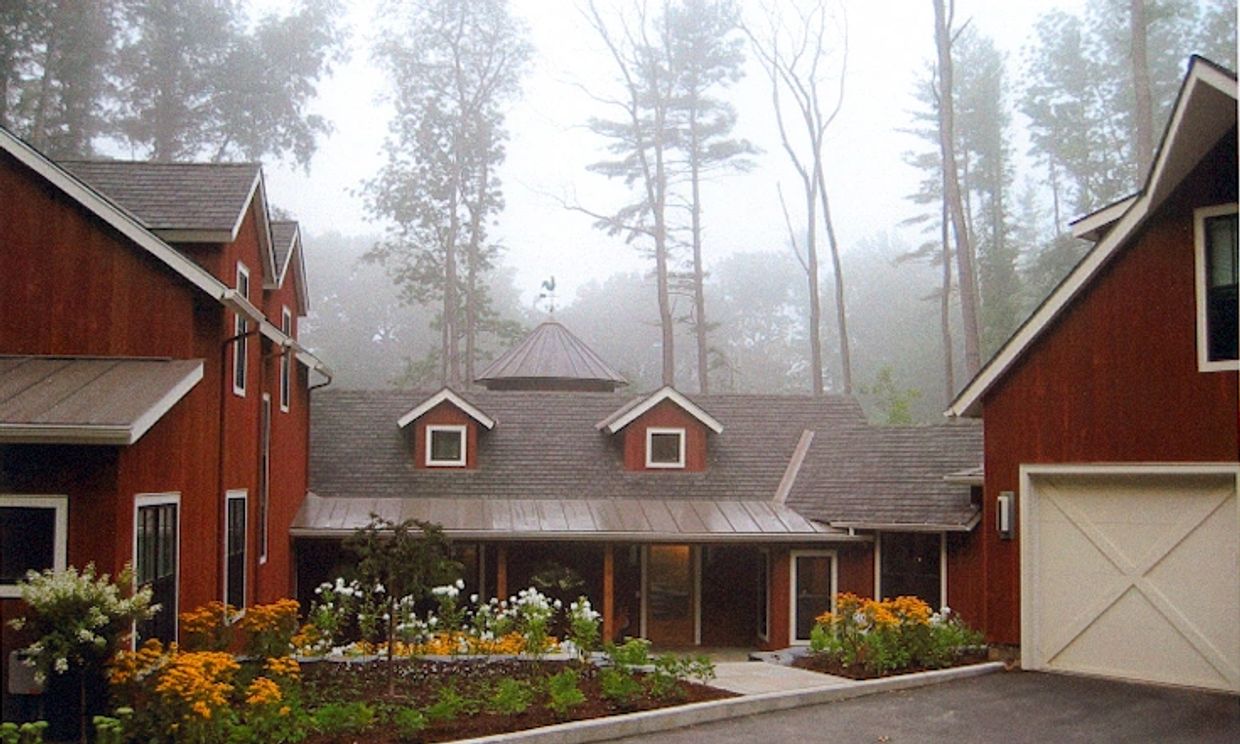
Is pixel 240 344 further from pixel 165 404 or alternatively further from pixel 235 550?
pixel 165 404

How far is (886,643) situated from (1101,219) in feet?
15.6

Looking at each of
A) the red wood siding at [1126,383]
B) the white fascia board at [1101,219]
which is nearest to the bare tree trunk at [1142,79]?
the white fascia board at [1101,219]

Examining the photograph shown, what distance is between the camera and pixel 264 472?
14344 mm

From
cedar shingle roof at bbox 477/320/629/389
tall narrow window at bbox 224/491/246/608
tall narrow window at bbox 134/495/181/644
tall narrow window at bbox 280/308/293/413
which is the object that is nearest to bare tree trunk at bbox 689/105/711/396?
cedar shingle roof at bbox 477/320/629/389

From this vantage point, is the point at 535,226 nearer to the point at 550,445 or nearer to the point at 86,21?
the point at 86,21

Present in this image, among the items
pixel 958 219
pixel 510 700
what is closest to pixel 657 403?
pixel 958 219

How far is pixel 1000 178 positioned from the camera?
3106 centimetres

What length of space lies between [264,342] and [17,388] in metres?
4.90

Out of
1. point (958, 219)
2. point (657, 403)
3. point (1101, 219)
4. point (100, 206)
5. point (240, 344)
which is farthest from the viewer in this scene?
point (958, 219)

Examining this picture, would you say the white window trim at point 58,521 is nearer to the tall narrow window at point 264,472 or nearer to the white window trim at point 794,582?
the tall narrow window at point 264,472

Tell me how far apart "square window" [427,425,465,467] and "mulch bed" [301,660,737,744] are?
7038 mm

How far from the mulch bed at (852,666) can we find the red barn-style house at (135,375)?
6163mm

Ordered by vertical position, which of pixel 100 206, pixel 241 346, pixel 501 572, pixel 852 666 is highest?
pixel 100 206

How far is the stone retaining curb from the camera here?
8.50 meters
